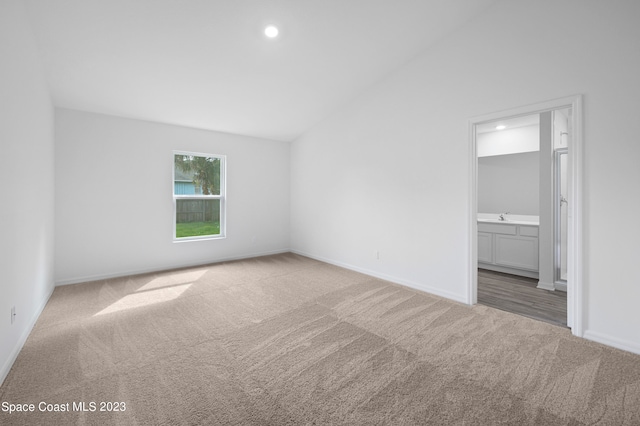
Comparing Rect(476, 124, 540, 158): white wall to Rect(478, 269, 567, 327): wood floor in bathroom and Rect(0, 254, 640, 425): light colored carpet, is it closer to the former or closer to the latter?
Rect(478, 269, 567, 327): wood floor in bathroom

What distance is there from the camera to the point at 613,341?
2.41 m

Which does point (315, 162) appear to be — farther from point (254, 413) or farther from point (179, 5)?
point (254, 413)

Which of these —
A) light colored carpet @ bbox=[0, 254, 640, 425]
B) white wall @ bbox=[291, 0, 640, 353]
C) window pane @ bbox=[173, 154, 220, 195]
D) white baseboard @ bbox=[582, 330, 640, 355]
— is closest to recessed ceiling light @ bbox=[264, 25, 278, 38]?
white wall @ bbox=[291, 0, 640, 353]

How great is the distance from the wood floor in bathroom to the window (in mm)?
4410

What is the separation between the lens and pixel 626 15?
91.9 inches

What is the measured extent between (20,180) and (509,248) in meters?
5.93

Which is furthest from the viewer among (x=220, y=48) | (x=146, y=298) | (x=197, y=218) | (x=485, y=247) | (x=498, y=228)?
(x=197, y=218)

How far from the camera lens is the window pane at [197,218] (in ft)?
16.4

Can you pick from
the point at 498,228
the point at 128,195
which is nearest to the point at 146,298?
the point at 128,195

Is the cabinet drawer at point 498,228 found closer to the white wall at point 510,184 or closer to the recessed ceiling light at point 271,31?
the white wall at point 510,184

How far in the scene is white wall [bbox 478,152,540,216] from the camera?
498cm

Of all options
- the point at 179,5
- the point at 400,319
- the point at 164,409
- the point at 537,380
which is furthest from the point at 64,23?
the point at 537,380

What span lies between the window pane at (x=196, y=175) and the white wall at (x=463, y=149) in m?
1.74

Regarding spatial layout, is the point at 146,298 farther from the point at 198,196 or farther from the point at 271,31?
the point at 271,31
